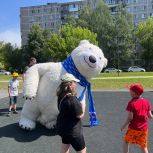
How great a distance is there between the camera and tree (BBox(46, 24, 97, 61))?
176 feet

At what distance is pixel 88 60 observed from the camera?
832 centimetres

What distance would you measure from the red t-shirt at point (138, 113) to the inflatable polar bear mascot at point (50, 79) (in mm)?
2352

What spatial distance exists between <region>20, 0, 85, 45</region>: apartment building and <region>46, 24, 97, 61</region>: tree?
45.5 metres

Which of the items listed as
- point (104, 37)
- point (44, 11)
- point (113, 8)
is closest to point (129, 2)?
point (113, 8)

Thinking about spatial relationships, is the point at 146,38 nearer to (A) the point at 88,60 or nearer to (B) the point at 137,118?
(A) the point at 88,60

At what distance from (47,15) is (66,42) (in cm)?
5585

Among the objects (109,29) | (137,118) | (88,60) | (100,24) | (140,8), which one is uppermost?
(140,8)

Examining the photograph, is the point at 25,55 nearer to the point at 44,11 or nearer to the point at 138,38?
the point at 138,38

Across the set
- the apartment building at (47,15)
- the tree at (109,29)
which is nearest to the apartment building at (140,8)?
the apartment building at (47,15)

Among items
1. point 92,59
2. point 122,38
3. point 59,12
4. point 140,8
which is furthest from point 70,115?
point 59,12

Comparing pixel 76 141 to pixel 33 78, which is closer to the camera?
pixel 76 141

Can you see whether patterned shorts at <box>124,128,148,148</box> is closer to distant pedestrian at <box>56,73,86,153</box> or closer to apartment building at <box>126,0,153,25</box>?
distant pedestrian at <box>56,73,86,153</box>

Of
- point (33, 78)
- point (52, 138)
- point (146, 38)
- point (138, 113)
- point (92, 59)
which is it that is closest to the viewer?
point (138, 113)

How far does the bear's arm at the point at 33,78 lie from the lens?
8.18 metres
